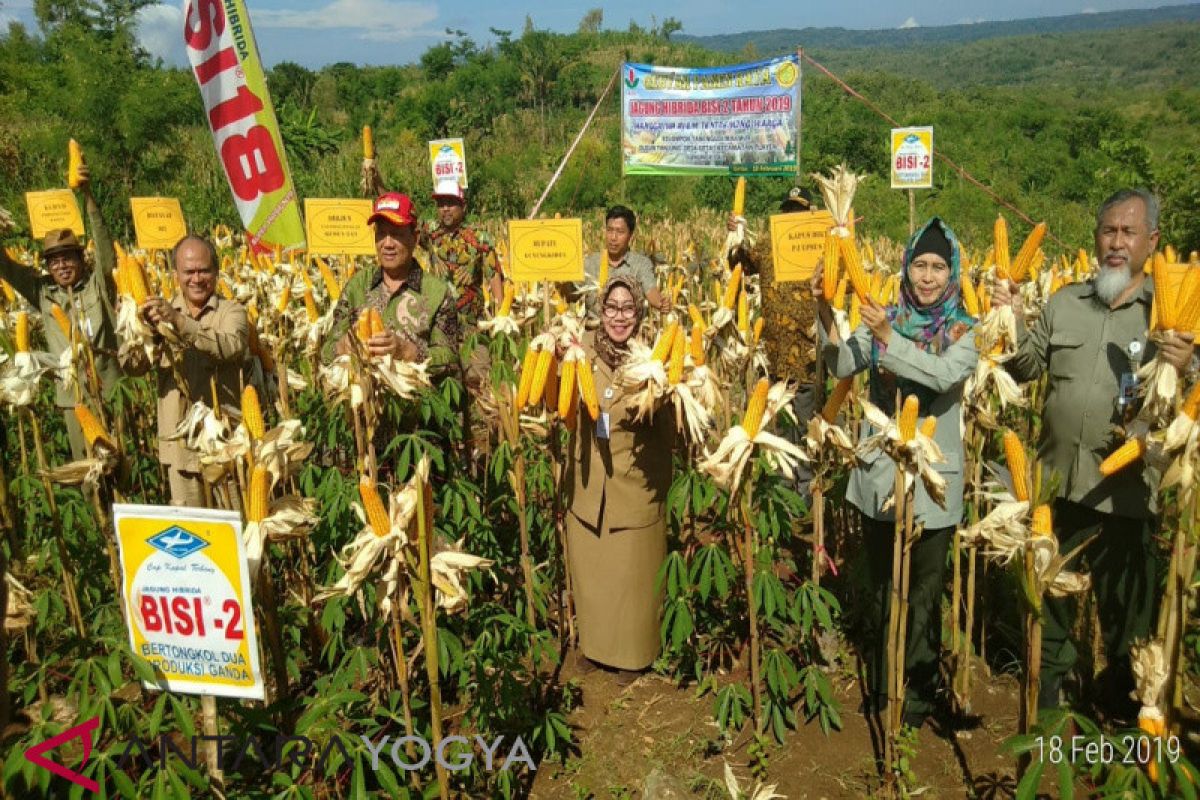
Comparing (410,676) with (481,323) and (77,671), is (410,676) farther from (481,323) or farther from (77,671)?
(481,323)

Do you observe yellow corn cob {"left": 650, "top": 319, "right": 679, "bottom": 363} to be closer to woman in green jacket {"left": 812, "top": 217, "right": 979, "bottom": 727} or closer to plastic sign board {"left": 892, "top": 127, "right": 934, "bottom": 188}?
woman in green jacket {"left": 812, "top": 217, "right": 979, "bottom": 727}

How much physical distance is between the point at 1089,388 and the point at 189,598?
3.32 meters

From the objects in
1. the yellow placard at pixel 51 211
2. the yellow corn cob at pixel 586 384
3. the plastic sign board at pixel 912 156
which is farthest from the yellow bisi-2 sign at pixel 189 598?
the plastic sign board at pixel 912 156

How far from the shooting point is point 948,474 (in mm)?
3166

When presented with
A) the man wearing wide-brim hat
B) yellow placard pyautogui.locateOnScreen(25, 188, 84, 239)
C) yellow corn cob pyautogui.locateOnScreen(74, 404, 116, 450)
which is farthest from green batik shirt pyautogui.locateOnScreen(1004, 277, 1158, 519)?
yellow placard pyautogui.locateOnScreen(25, 188, 84, 239)

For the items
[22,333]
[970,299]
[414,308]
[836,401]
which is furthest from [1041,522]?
[22,333]

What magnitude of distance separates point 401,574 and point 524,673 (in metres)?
1.59

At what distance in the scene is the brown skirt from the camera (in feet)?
12.2

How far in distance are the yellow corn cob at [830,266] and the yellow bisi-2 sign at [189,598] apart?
213 centimetres

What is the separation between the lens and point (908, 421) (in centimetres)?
251

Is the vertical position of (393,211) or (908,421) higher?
(393,211)

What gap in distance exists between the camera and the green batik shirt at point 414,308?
3824 millimetres

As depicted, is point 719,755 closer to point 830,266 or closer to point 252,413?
point 830,266

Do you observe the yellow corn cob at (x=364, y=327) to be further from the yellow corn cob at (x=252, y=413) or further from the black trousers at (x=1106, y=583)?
the black trousers at (x=1106, y=583)
